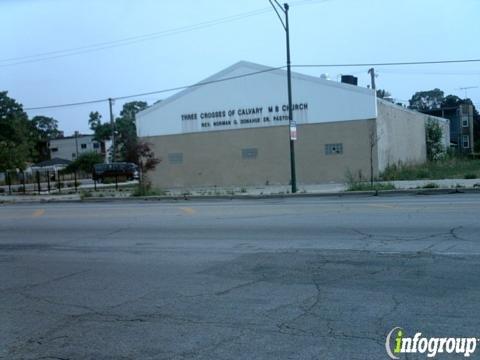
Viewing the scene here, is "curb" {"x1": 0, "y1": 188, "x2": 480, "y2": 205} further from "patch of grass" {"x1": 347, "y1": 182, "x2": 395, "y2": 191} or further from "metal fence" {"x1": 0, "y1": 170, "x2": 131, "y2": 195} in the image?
"metal fence" {"x1": 0, "y1": 170, "x2": 131, "y2": 195}

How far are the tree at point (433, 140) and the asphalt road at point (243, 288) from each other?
1479 inches

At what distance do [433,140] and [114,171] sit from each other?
95.2 feet

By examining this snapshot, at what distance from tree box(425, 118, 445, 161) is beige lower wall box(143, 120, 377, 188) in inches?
810

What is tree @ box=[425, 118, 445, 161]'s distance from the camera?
160ft

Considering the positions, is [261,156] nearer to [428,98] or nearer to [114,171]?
[114,171]

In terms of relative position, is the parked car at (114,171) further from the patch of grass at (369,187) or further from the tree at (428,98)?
the tree at (428,98)

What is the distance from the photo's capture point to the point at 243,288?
7133mm

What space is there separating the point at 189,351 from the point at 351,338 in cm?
151

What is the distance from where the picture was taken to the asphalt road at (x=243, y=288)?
5180 millimetres

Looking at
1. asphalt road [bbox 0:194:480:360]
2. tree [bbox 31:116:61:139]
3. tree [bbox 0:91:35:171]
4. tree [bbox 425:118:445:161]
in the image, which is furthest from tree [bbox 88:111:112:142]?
asphalt road [bbox 0:194:480:360]

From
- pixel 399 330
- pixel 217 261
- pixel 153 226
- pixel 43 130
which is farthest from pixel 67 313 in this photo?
pixel 43 130

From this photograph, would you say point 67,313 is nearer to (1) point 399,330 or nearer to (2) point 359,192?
(1) point 399,330

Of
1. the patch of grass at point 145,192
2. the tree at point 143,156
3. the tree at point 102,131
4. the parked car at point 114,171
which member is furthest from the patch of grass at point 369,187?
the tree at point 102,131

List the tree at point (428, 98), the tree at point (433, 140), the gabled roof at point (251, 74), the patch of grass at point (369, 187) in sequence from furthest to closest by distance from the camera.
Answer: the tree at point (428, 98) < the tree at point (433, 140) < the gabled roof at point (251, 74) < the patch of grass at point (369, 187)
